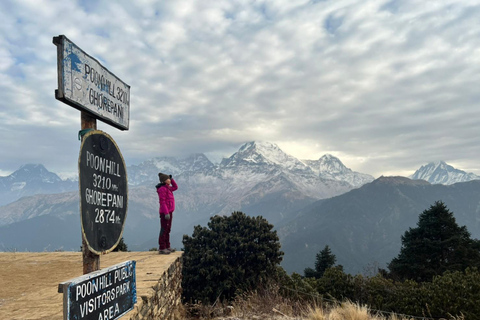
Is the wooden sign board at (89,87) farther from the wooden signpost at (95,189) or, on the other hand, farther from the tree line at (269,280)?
the tree line at (269,280)

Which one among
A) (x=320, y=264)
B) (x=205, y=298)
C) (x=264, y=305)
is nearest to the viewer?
(x=264, y=305)

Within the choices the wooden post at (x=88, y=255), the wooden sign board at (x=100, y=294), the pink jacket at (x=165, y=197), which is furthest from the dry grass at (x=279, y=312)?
the wooden post at (x=88, y=255)

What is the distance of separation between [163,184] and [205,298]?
4.74 meters

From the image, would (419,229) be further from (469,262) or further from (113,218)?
(113,218)

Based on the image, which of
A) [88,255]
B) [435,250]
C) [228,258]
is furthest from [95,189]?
[435,250]

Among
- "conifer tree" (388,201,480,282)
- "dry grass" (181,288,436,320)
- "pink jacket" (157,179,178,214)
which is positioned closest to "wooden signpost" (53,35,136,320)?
"dry grass" (181,288,436,320)

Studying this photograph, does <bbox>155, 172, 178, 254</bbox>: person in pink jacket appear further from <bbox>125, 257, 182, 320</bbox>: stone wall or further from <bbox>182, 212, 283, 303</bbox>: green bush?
<bbox>182, 212, 283, 303</bbox>: green bush

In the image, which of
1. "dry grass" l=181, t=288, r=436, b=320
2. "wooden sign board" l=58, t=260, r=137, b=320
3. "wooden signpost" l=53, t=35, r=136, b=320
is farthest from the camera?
"dry grass" l=181, t=288, r=436, b=320

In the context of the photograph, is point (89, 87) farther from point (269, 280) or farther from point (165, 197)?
point (269, 280)

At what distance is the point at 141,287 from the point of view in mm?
5133

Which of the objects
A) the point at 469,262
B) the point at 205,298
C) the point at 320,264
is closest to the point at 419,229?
the point at 469,262

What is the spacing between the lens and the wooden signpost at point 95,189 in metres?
2.36

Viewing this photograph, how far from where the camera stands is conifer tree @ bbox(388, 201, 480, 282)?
96.4ft

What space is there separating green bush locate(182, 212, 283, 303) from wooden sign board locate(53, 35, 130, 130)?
9.12 meters
